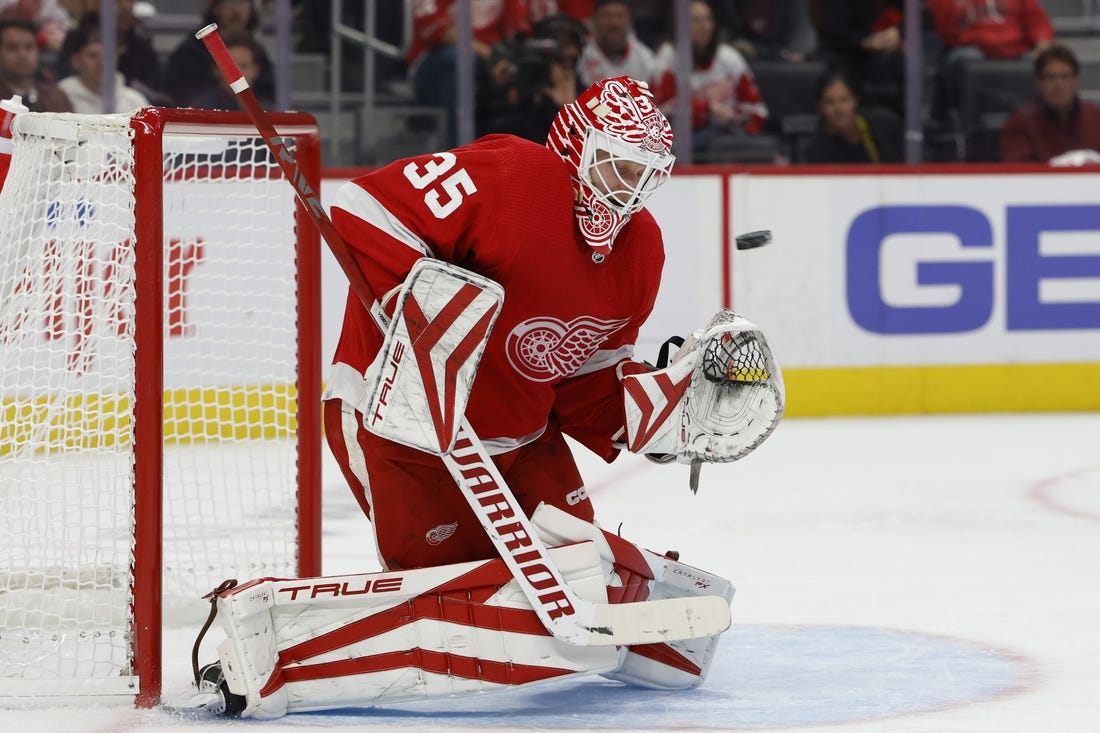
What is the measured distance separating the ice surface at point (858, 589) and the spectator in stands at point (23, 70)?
1.55 meters

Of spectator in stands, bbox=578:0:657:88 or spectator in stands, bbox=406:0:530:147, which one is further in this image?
spectator in stands, bbox=578:0:657:88

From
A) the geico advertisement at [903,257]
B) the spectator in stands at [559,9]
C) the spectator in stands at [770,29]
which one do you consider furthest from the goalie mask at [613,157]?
the spectator in stands at [770,29]

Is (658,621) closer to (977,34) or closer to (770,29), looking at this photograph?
(770,29)

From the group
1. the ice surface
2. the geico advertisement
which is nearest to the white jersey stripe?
the ice surface

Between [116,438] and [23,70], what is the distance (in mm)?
2816

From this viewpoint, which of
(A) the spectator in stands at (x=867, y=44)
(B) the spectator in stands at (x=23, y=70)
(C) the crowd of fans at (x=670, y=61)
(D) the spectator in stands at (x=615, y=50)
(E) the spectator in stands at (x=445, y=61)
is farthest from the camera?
(A) the spectator in stands at (x=867, y=44)

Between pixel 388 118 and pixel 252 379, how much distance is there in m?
1.85

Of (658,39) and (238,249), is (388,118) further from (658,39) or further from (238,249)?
(238,249)

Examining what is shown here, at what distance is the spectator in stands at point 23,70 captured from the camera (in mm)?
5387

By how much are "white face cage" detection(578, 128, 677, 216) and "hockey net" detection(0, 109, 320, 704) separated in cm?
55

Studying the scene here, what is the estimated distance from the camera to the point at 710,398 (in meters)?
2.57

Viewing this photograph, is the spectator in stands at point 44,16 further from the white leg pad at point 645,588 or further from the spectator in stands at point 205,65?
the white leg pad at point 645,588

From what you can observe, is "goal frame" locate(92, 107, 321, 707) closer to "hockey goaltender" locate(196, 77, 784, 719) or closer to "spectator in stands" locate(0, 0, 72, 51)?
"hockey goaltender" locate(196, 77, 784, 719)

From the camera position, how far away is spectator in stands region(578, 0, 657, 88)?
5914 millimetres
